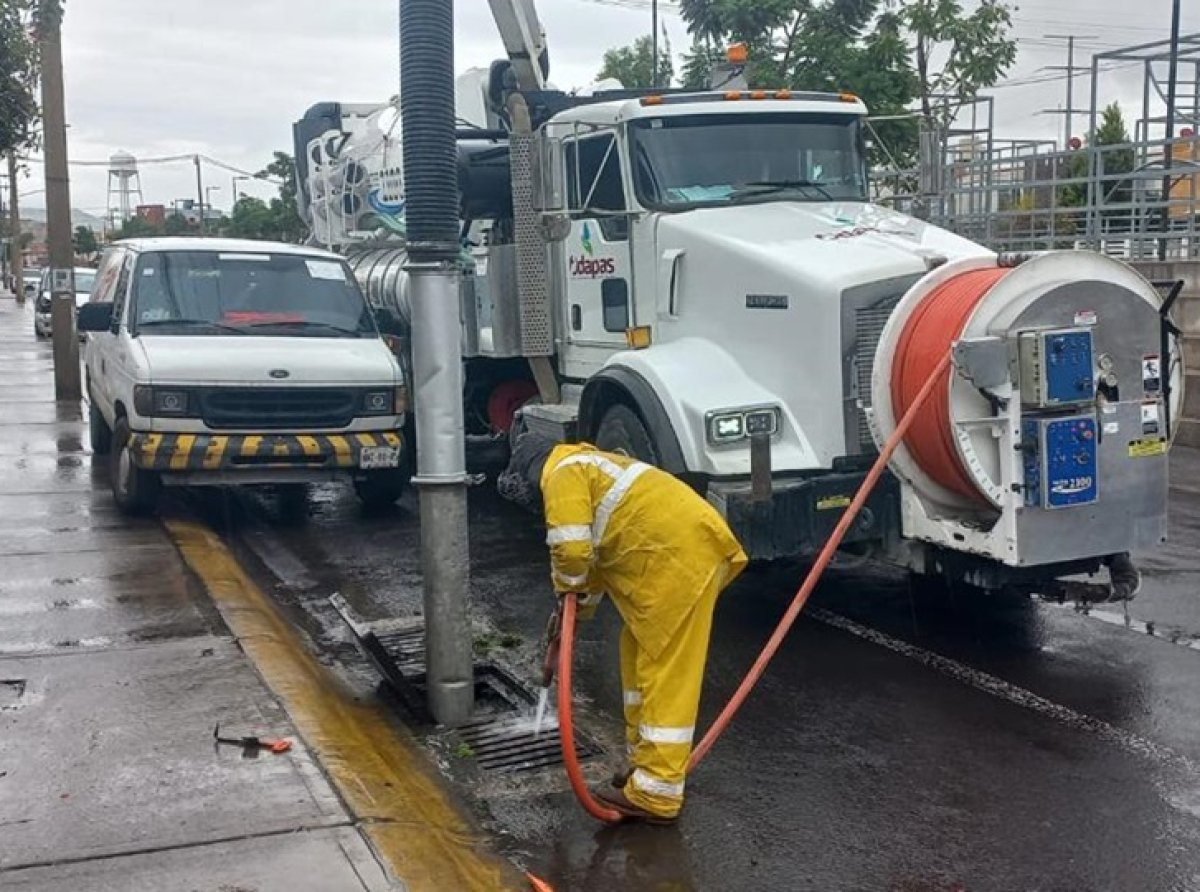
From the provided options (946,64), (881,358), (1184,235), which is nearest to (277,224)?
(946,64)

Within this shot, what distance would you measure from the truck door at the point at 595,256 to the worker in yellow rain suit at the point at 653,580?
12.2 feet

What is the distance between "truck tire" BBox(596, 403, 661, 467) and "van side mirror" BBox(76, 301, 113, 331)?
4414 millimetres

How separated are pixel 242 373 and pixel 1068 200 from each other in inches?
571

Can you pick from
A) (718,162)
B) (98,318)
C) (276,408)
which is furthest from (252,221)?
(718,162)

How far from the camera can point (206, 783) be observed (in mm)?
4809

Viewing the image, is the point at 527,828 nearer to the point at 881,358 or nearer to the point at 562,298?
the point at 881,358

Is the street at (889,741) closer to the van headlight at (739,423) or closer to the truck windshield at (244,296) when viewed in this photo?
the van headlight at (739,423)

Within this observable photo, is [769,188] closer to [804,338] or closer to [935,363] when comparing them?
[804,338]

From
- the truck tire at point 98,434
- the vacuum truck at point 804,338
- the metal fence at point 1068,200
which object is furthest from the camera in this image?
the metal fence at point 1068,200

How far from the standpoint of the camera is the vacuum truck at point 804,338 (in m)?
5.89

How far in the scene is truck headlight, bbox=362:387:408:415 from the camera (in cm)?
990

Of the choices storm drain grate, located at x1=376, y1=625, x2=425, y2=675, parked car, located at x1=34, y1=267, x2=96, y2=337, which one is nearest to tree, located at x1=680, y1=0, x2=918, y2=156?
storm drain grate, located at x1=376, y1=625, x2=425, y2=675

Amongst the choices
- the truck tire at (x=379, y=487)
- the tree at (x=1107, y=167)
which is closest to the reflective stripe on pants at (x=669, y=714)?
the truck tire at (x=379, y=487)

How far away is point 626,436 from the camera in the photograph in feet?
25.7
